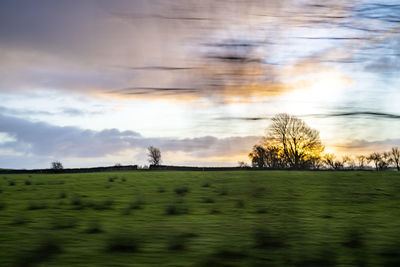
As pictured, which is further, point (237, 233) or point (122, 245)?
point (237, 233)

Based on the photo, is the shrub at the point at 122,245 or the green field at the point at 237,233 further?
the shrub at the point at 122,245

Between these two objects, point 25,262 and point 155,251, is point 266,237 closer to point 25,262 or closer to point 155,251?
point 155,251

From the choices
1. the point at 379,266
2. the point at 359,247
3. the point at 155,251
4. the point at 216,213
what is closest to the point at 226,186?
the point at 155,251

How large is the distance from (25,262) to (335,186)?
4083mm

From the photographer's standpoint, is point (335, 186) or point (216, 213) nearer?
point (335, 186)

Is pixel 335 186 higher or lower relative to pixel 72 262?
higher

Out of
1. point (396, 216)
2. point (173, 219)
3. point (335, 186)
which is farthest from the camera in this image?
point (396, 216)

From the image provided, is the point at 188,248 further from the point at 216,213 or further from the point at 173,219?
the point at 216,213

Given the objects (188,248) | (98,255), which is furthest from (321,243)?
(98,255)

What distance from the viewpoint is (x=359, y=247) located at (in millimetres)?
5836

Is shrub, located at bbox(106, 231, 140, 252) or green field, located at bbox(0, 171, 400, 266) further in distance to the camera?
shrub, located at bbox(106, 231, 140, 252)

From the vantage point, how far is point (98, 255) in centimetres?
553

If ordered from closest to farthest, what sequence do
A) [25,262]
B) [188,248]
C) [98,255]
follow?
[25,262] → [98,255] → [188,248]

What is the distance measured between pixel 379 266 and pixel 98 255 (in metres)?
4.03
